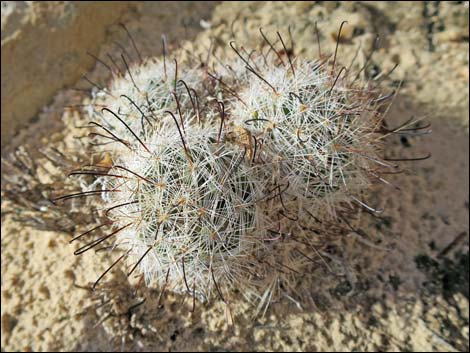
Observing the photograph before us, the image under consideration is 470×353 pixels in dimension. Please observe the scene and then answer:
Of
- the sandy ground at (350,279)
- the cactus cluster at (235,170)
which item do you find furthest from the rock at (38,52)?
the cactus cluster at (235,170)

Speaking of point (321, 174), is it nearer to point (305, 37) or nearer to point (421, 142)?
point (421, 142)

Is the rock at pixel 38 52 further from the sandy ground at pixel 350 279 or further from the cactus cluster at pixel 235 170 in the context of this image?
the cactus cluster at pixel 235 170

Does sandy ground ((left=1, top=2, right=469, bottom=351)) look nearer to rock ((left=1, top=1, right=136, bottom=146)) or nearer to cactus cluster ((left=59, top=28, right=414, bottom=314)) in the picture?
rock ((left=1, top=1, right=136, bottom=146))

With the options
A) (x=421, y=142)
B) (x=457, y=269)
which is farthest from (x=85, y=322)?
(x=421, y=142)

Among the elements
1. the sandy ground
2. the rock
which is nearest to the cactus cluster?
the sandy ground

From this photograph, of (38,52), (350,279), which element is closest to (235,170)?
(350,279)

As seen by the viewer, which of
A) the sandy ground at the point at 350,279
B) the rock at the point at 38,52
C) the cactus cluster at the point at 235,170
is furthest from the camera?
the rock at the point at 38,52
